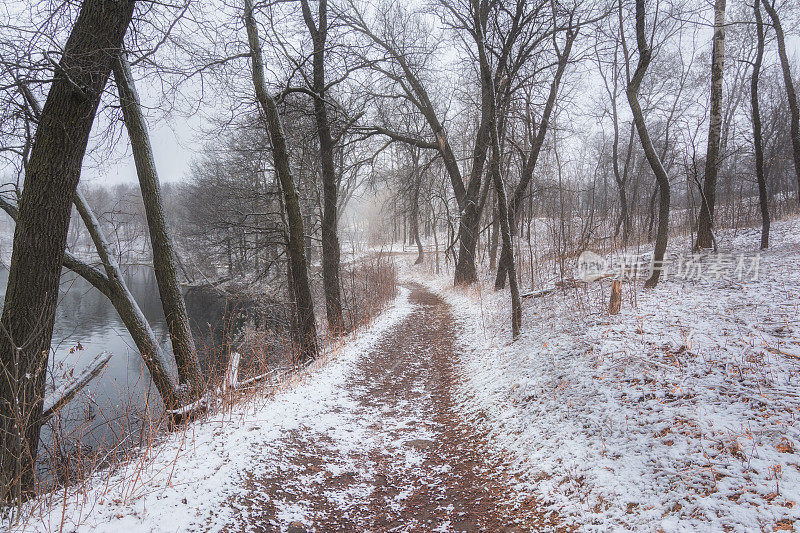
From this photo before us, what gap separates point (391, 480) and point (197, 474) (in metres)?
1.67

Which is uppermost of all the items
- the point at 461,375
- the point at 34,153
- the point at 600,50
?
the point at 600,50

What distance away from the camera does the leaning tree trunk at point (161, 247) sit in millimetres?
5340

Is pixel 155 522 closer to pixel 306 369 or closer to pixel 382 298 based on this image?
pixel 306 369

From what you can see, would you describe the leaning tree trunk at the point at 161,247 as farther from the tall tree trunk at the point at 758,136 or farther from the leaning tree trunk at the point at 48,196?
the tall tree trunk at the point at 758,136

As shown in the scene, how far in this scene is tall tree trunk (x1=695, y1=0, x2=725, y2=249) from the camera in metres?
8.22

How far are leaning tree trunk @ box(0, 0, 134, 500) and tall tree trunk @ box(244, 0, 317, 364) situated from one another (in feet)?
10.5

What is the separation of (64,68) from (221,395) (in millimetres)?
3420

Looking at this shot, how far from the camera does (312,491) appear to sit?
317 centimetres

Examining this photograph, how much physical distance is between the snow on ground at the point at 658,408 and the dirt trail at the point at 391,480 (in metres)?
0.33

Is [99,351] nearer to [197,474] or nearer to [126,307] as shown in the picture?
[126,307]

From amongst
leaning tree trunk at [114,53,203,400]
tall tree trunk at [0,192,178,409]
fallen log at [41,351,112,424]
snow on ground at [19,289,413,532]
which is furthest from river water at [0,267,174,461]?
snow on ground at [19,289,413,532]

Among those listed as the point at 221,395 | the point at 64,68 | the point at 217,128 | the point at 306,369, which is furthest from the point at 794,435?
the point at 217,128

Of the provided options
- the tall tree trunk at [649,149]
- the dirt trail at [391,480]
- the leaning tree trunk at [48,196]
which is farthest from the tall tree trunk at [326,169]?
the tall tree trunk at [649,149]

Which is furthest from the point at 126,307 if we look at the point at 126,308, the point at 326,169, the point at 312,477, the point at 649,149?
the point at 649,149
